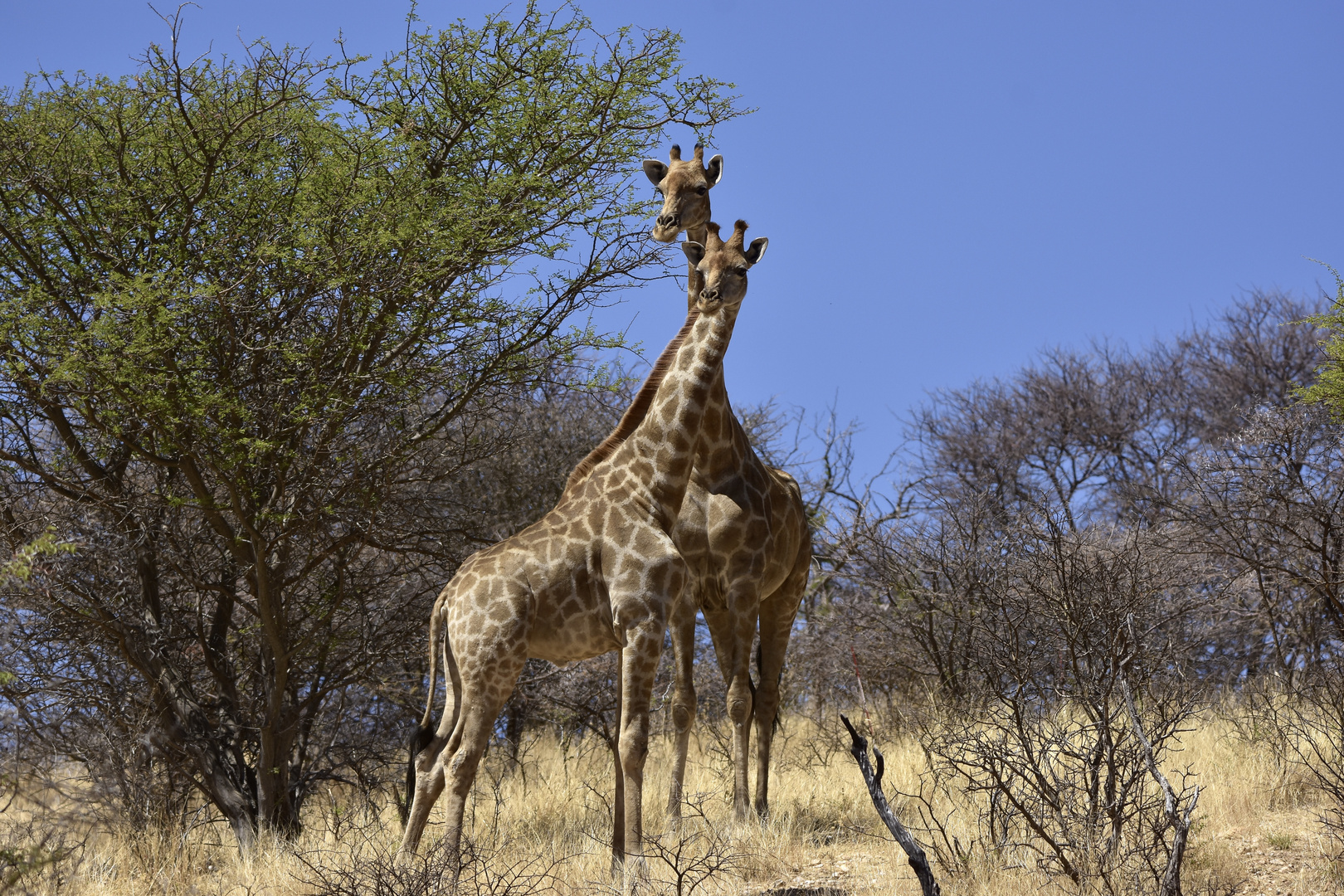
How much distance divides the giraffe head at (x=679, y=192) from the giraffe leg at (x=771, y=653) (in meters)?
2.61

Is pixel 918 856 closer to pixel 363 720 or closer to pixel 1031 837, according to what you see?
pixel 1031 837

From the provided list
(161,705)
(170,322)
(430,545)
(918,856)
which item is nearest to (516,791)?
(430,545)

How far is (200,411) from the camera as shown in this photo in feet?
25.4

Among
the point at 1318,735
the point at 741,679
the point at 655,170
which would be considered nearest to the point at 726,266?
the point at 655,170

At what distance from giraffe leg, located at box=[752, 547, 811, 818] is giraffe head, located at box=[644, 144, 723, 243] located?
8.57 feet

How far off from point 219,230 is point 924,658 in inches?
306

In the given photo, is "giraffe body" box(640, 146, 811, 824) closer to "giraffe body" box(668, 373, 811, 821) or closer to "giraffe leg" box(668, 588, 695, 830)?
"giraffe body" box(668, 373, 811, 821)

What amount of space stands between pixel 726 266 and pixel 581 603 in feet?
6.96

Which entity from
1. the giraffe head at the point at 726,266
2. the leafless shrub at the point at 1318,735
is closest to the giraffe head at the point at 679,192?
the giraffe head at the point at 726,266

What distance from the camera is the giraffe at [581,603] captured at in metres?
6.59

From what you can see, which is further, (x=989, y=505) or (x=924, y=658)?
(x=989, y=505)

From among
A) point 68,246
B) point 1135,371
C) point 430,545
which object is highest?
point 1135,371

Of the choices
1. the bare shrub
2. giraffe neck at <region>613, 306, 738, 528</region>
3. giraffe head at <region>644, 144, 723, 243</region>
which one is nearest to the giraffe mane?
giraffe neck at <region>613, 306, 738, 528</region>

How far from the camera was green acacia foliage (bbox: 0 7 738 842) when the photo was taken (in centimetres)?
805
